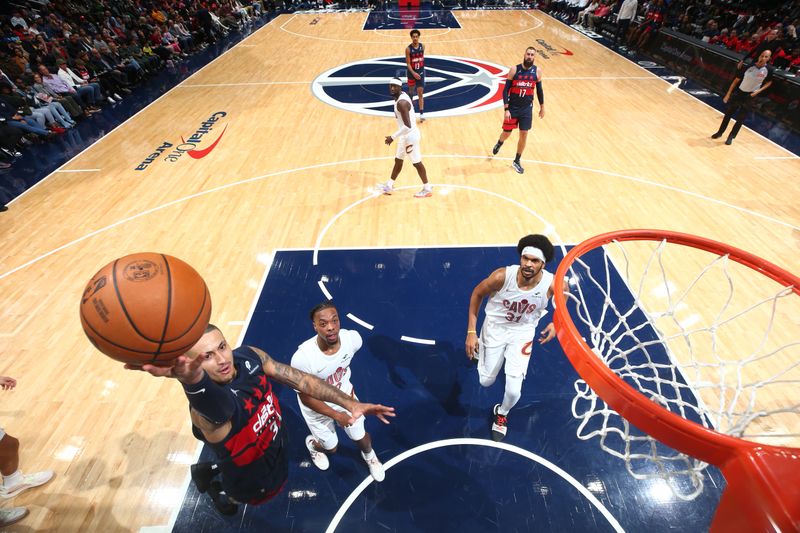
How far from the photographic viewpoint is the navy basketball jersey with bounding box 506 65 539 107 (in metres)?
6.52

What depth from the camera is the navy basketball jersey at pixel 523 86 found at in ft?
21.4

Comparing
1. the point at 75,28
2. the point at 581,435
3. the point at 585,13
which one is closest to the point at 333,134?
the point at 581,435

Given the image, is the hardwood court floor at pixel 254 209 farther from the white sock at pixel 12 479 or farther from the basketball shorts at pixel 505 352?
the basketball shorts at pixel 505 352

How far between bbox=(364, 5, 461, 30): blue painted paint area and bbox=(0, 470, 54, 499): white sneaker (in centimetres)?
1832

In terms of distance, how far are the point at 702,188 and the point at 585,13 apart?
563 inches

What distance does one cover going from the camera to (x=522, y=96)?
6770mm

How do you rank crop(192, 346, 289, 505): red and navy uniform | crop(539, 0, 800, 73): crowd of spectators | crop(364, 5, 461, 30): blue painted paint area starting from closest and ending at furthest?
crop(192, 346, 289, 505): red and navy uniform
crop(539, 0, 800, 73): crowd of spectators
crop(364, 5, 461, 30): blue painted paint area

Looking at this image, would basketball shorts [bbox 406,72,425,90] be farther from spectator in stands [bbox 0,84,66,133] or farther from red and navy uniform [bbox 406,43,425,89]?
spectator in stands [bbox 0,84,66,133]

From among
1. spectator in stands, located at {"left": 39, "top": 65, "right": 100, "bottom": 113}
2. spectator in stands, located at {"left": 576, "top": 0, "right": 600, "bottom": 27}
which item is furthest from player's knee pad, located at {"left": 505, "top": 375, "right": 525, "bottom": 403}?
spectator in stands, located at {"left": 576, "top": 0, "right": 600, "bottom": 27}

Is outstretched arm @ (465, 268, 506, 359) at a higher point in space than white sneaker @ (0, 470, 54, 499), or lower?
higher

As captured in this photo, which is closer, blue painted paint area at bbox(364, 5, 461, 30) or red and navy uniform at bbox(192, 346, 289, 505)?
red and navy uniform at bbox(192, 346, 289, 505)

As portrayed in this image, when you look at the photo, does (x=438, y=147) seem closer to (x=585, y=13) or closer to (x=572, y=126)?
(x=572, y=126)

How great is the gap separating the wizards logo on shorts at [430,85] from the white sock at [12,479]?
8.74 metres

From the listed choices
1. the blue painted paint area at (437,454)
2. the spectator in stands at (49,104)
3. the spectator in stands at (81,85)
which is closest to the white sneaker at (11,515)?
the blue painted paint area at (437,454)
